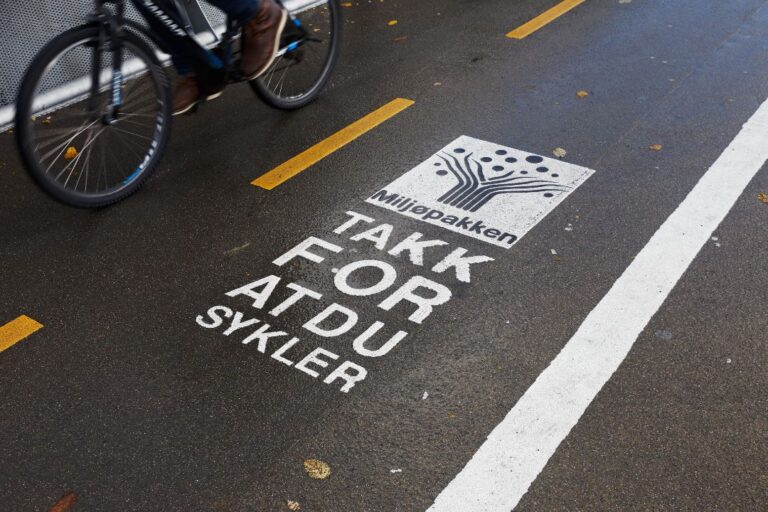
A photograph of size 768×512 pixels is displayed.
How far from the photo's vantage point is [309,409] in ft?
10.8

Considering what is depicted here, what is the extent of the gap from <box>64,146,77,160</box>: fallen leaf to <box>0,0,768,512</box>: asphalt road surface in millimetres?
269

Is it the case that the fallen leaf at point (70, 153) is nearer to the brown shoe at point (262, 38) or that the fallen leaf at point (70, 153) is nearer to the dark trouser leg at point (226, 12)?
the dark trouser leg at point (226, 12)

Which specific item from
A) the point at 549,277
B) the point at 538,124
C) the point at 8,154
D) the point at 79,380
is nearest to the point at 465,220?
the point at 549,277

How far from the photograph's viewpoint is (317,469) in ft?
9.91

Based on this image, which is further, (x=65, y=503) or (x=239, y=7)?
(x=239, y=7)

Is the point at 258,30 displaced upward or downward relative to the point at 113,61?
downward

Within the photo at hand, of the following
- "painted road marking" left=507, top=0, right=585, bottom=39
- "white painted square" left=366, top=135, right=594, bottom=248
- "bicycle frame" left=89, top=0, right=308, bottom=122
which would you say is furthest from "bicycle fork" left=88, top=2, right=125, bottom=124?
"painted road marking" left=507, top=0, right=585, bottom=39

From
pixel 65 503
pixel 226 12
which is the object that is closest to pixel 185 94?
pixel 226 12

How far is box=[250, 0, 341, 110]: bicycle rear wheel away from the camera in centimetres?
552

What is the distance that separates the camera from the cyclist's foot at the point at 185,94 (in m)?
5.01

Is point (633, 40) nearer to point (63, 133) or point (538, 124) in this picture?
point (538, 124)

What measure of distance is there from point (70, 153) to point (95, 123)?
0.34m

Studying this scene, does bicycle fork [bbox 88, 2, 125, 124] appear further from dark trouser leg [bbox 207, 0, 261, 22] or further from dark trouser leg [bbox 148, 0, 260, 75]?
dark trouser leg [bbox 207, 0, 261, 22]

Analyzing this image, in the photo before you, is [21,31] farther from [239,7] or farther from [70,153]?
[239,7]
